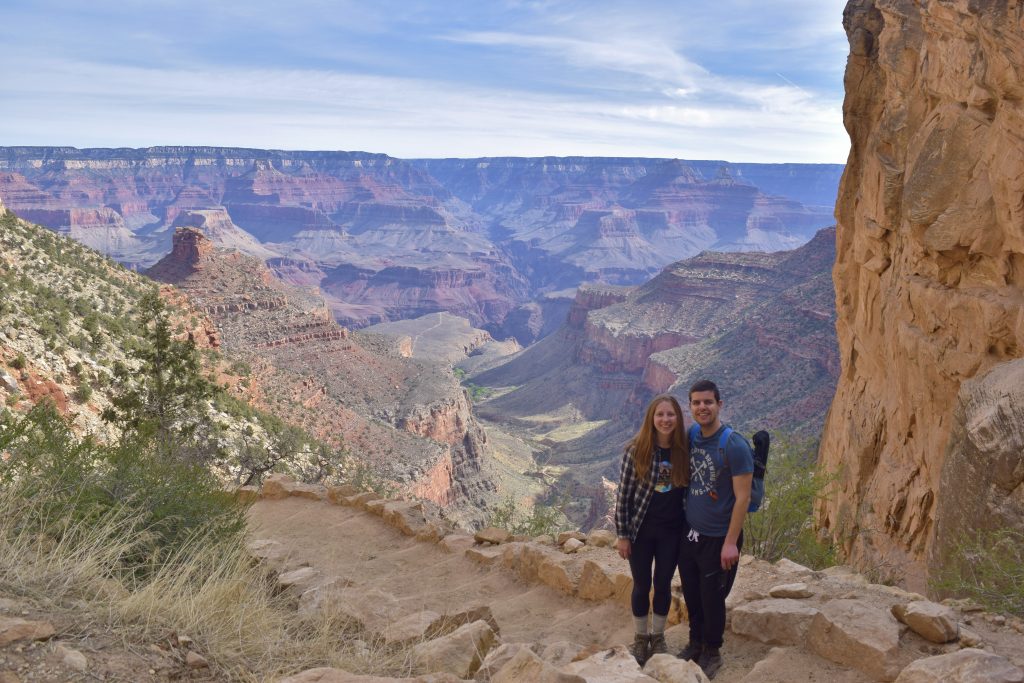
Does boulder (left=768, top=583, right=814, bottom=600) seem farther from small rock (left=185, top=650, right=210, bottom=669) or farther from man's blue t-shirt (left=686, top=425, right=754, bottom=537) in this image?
small rock (left=185, top=650, right=210, bottom=669)

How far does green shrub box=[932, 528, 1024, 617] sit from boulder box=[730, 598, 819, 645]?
1.77 m

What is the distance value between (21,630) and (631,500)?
161 inches

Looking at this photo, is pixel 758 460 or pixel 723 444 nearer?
pixel 723 444

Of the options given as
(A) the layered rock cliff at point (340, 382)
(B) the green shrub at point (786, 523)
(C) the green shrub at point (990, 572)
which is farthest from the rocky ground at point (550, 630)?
(A) the layered rock cliff at point (340, 382)

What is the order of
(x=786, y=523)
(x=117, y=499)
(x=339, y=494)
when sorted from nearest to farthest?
(x=117, y=499) < (x=786, y=523) < (x=339, y=494)

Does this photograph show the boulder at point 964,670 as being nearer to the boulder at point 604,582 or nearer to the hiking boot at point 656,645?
the hiking boot at point 656,645

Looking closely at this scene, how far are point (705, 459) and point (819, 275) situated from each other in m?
64.8

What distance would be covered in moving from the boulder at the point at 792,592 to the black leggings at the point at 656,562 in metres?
1.06

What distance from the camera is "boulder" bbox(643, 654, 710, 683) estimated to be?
4.69 metres

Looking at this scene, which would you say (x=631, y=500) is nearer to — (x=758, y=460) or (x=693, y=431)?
(x=693, y=431)

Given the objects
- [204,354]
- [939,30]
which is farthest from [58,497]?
[204,354]

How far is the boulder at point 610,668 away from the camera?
4434mm

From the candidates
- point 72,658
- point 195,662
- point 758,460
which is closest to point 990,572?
point 758,460

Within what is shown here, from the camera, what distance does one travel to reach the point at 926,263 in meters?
11.0
